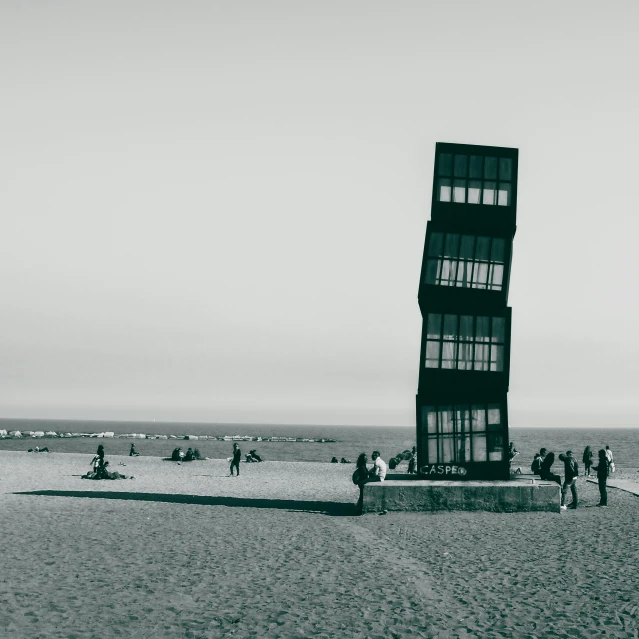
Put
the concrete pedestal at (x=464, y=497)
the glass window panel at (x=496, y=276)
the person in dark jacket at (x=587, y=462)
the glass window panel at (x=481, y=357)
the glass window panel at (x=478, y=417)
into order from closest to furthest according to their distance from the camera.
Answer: the concrete pedestal at (x=464, y=497) < the glass window panel at (x=478, y=417) < the glass window panel at (x=481, y=357) < the glass window panel at (x=496, y=276) < the person in dark jacket at (x=587, y=462)

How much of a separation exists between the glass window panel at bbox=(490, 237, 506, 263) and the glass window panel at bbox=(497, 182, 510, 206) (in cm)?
130

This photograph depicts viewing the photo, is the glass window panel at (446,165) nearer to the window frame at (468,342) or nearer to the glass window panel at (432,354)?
the window frame at (468,342)

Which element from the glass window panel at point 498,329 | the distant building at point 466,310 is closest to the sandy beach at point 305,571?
the distant building at point 466,310

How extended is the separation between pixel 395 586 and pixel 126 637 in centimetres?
498

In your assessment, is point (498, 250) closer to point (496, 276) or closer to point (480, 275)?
point (496, 276)

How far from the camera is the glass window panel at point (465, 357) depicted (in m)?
25.6

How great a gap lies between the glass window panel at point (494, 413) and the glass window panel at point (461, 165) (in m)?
8.19

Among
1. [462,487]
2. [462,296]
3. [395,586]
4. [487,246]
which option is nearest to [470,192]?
[487,246]

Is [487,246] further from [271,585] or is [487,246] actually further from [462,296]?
[271,585]

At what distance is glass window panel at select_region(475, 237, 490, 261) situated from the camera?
25.8 metres

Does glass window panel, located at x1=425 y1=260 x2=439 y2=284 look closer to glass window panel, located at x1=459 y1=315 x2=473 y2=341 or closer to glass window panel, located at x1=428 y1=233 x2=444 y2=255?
glass window panel, located at x1=428 y1=233 x2=444 y2=255

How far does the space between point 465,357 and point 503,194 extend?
5.93m

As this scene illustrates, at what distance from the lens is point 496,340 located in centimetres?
2578

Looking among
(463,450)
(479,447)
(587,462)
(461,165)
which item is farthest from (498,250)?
(587,462)
